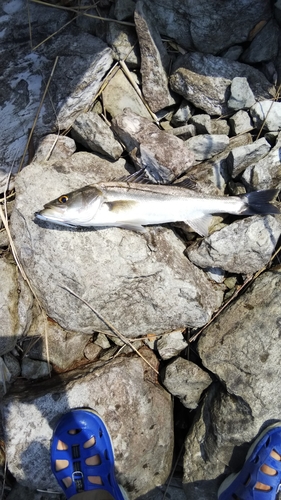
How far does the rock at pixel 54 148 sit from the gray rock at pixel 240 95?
77.5 inches

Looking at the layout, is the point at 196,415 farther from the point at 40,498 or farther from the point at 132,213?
the point at 132,213

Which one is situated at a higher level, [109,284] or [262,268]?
[109,284]

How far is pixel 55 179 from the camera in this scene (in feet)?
16.1

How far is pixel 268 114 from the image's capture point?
5078mm

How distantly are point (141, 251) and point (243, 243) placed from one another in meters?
1.14

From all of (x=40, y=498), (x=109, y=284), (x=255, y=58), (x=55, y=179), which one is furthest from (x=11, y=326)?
(x=255, y=58)

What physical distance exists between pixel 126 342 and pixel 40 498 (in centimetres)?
205

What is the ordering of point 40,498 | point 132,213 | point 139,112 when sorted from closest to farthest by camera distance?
point 132,213
point 40,498
point 139,112

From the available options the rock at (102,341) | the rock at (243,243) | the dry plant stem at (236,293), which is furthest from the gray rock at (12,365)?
the rock at (243,243)

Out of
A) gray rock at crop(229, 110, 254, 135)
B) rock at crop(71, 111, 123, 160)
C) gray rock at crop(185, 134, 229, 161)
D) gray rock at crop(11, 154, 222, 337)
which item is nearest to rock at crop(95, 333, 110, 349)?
gray rock at crop(11, 154, 222, 337)

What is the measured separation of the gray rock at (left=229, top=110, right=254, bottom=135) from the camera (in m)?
5.20

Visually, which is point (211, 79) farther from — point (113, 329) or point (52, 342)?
point (52, 342)

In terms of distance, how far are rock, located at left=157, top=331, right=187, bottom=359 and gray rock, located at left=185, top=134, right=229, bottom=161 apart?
86.0 inches

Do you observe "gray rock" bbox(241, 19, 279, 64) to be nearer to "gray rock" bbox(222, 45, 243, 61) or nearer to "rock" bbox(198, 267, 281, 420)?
"gray rock" bbox(222, 45, 243, 61)
